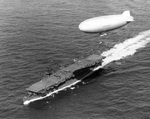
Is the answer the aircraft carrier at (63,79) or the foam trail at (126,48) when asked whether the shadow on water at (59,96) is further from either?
the foam trail at (126,48)

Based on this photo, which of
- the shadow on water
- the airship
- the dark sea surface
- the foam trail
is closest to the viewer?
the airship

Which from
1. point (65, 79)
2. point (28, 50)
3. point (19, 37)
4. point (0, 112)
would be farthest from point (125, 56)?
point (0, 112)

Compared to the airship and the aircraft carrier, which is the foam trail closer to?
the aircraft carrier

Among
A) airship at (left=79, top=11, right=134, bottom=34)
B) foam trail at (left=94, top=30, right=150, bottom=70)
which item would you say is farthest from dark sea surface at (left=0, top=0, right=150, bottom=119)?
airship at (left=79, top=11, right=134, bottom=34)

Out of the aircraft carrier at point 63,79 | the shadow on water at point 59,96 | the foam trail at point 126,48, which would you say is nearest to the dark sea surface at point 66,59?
the shadow on water at point 59,96

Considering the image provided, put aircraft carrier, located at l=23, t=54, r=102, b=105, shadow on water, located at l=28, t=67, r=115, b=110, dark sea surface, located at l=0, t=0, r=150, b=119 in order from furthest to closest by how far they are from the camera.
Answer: aircraft carrier, located at l=23, t=54, r=102, b=105 < shadow on water, located at l=28, t=67, r=115, b=110 < dark sea surface, located at l=0, t=0, r=150, b=119

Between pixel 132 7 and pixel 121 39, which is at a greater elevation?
pixel 132 7

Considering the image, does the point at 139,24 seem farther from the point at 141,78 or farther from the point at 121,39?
the point at 141,78

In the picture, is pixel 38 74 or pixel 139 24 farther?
pixel 139 24
